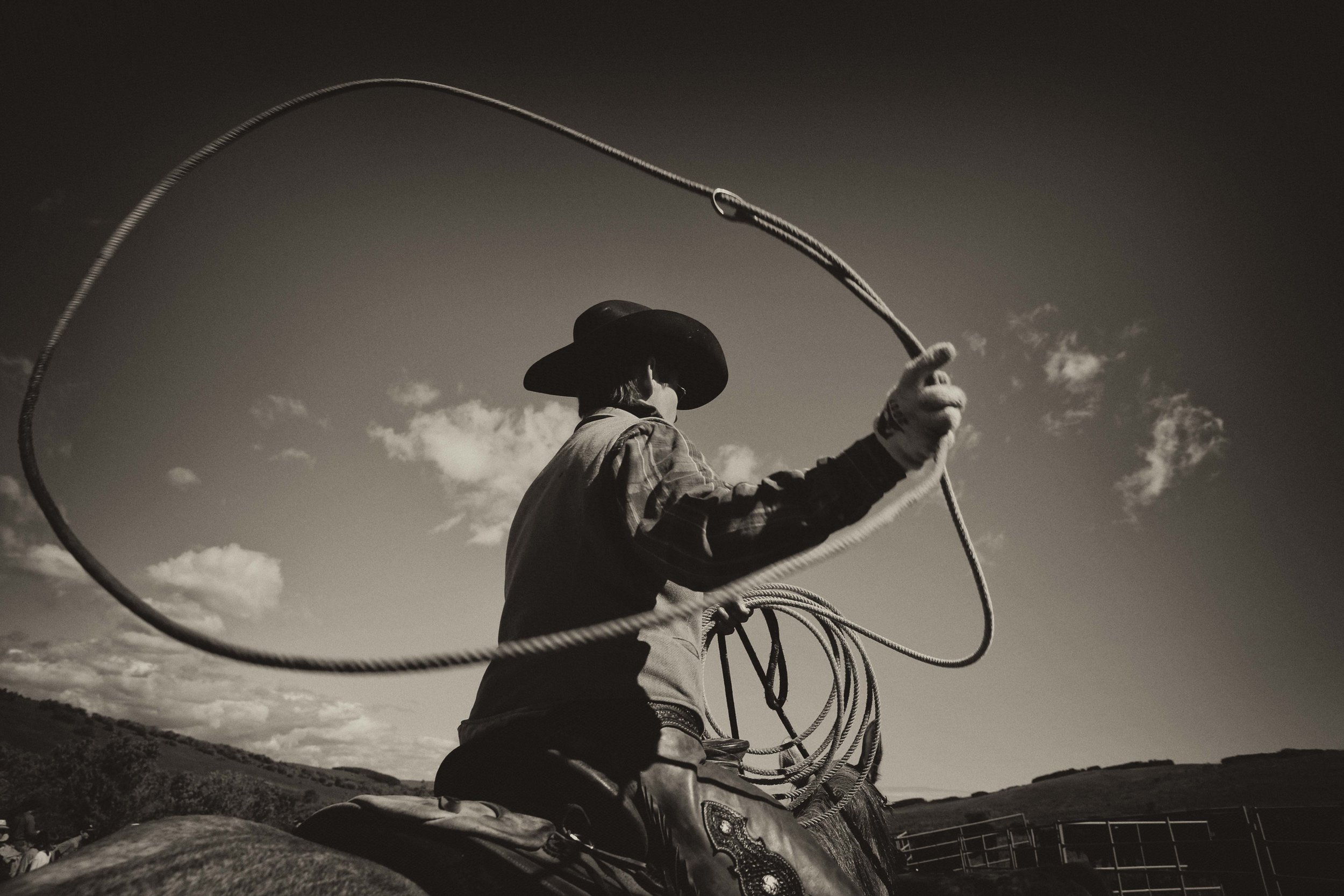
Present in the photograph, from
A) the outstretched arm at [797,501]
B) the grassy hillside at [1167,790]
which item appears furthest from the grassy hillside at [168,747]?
the outstretched arm at [797,501]

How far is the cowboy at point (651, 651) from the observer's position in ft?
4.87

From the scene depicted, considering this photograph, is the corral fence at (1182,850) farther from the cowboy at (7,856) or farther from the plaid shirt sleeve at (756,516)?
the cowboy at (7,856)

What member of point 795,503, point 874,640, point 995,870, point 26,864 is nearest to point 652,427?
point 795,503

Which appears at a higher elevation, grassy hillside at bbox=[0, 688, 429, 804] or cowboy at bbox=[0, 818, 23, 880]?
grassy hillside at bbox=[0, 688, 429, 804]

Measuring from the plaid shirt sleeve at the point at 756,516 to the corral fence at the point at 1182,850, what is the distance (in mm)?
4363

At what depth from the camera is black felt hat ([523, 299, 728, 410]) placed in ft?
7.90

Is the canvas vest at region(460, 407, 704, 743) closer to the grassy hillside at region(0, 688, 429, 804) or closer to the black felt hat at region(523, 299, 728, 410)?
the black felt hat at region(523, 299, 728, 410)

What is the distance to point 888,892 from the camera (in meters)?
2.89

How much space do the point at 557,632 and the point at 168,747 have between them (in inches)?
6725

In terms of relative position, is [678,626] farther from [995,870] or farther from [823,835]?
[995,870]

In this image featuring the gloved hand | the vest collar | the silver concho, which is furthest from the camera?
the vest collar

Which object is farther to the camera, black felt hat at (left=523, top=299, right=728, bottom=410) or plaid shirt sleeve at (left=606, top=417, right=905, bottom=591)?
black felt hat at (left=523, top=299, right=728, bottom=410)

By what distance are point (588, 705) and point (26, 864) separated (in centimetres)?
1526

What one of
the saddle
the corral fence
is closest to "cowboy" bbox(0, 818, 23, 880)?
the corral fence
